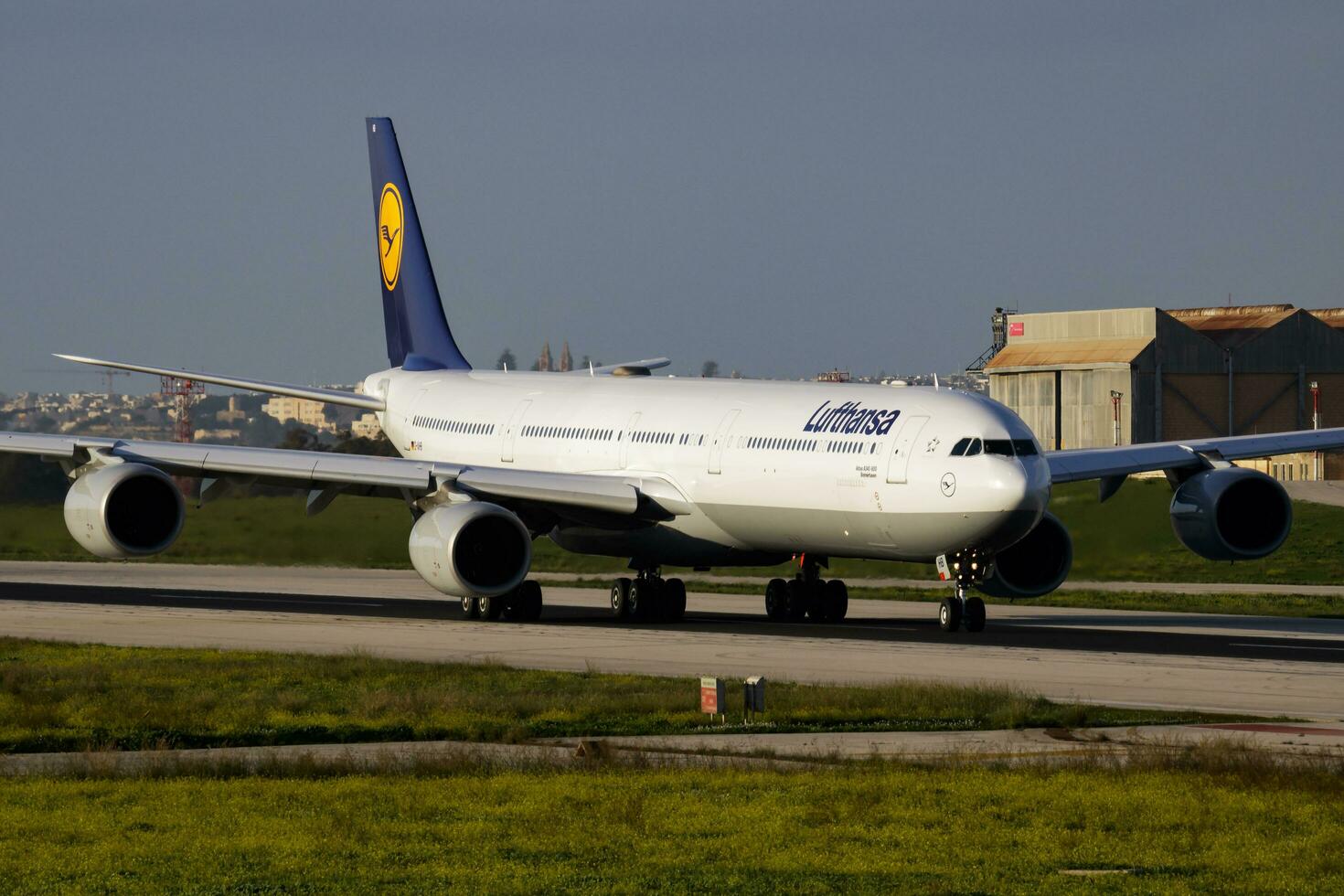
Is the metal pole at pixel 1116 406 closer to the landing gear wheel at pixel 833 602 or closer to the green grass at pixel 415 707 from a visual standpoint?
the landing gear wheel at pixel 833 602

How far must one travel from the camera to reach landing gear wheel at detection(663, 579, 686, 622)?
36062mm

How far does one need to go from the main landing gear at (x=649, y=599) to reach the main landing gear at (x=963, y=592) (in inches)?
209

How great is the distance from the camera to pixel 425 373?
46.8m

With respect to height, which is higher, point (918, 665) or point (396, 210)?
point (396, 210)

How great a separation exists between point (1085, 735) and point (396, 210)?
106 ft

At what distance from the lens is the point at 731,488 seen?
34.2 m

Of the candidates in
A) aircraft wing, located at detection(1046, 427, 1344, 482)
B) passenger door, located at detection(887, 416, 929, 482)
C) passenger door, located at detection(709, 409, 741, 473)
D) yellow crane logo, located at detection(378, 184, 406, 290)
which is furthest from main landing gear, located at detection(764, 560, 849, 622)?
yellow crane logo, located at detection(378, 184, 406, 290)

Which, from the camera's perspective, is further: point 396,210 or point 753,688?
point 396,210

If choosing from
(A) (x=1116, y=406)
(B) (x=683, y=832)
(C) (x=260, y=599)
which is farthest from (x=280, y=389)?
(A) (x=1116, y=406)

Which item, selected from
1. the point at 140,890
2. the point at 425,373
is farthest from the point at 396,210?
the point at 140,890

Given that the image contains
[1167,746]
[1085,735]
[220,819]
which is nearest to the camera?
[220,819]

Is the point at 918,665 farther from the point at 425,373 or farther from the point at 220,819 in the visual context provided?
the point at 425,373

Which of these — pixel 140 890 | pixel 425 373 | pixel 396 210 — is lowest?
pixel 140 890

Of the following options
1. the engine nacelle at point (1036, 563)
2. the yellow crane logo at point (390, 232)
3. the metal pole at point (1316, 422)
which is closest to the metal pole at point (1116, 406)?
the metal pole at point (1316, 422)
